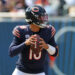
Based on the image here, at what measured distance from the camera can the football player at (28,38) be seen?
11.4 ft

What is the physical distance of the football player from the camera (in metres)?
3.48

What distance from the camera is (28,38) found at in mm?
3525

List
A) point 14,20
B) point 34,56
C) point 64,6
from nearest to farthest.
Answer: point 34,56 → point 14,20 → point 64,6

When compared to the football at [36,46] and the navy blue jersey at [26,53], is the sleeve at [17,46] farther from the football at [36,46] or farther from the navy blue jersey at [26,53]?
the football at [36,46]

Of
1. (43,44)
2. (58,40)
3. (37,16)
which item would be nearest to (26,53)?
(43,44)

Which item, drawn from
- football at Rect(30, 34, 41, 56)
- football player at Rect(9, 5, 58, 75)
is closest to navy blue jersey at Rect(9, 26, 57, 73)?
football player at Rect(9, 5, 58, 75)

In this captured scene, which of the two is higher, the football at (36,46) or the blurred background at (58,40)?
the football at (36,46)

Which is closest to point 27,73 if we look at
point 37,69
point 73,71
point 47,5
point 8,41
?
point 37,69

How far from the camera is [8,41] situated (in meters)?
5.84

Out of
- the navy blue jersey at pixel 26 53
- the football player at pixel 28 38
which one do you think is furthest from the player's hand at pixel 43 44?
the navy blue jersey at pixel 26 53

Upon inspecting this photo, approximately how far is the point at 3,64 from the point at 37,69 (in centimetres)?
245

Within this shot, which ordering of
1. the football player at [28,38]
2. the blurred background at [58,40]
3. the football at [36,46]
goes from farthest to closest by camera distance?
the blurred background at [58,40] < the football player at [28,38] < the football at [36,46]

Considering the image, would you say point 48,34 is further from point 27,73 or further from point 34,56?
point 27,73

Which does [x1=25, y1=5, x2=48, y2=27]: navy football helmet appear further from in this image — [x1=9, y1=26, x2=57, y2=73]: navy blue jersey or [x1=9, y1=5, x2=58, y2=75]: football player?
[x1=9, y1=26, x2=57, y2=73]: navy blue jersey
